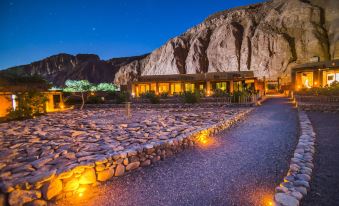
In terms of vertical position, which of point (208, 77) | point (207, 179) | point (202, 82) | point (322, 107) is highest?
point (208, 77)

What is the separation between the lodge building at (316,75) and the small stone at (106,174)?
26179 millimetres

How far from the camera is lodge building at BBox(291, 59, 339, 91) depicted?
2200 cm

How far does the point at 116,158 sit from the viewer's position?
3.81 m

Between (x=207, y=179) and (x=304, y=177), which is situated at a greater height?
(x=304, y=177)

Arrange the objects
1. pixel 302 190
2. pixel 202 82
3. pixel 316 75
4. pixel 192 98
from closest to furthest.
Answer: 1. pixel 302 190
2. pixel 192 98
3. pixel 316 75
4. pixel 202 82

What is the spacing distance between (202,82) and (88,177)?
95.8 ft

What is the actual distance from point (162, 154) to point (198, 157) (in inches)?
37.4

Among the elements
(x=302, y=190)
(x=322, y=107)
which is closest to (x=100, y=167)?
(x=302, y=190)

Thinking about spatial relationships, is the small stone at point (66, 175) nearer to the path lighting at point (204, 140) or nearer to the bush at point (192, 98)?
the path lighting at point (204, 140)

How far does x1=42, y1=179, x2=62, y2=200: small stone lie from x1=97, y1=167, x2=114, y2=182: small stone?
704 mm

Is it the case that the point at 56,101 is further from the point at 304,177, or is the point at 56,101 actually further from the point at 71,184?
the point at 304,177

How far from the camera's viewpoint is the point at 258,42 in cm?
4928

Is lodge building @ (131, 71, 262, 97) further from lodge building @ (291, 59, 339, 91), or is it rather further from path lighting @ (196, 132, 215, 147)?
path lighting @ (196, 132, 215, 147)

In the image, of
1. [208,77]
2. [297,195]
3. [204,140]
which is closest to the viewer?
[297,195]
